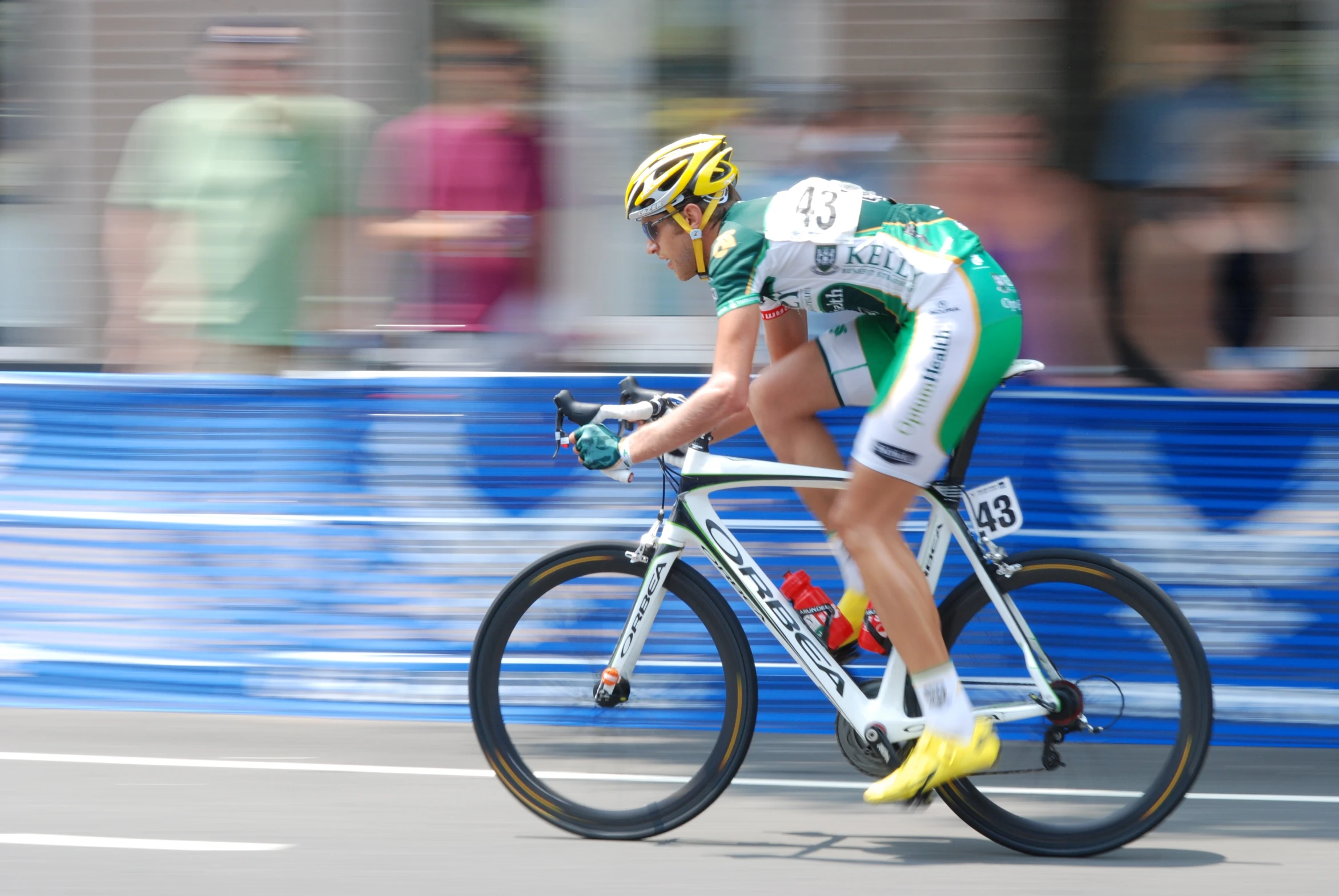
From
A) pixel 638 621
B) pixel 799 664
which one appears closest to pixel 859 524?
pixel 799 664

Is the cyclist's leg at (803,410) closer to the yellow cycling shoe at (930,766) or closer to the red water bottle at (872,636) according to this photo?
the red water bottle at (872,636)

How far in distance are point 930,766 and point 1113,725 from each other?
541mm

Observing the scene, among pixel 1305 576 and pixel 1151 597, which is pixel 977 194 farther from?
pixel 1151 597

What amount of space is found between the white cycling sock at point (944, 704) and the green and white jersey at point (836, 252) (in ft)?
3.20

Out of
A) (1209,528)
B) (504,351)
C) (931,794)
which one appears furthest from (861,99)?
(931,794)

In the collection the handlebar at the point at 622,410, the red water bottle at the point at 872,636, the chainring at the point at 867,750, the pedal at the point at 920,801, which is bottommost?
the pedal at the point at 920,801

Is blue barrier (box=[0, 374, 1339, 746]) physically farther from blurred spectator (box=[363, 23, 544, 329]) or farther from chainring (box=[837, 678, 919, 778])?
chainring (box=[837, 678, 919, 778])

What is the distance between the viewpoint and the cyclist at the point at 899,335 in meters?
4.45

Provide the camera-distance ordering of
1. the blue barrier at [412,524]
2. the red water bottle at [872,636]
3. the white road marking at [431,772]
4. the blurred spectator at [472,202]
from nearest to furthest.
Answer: the red water bottle at [872,636] < the white road marking at [431,772] < the blue barrier at [412,524] < the blurred spectator at [472,202]

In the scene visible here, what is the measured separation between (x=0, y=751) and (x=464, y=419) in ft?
6.52

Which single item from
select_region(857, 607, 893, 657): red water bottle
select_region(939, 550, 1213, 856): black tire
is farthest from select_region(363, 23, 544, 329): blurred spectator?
select_region(939, 550, 1213, 856): black tire

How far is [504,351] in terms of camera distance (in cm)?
664

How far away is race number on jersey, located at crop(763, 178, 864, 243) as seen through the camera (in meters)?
4.47

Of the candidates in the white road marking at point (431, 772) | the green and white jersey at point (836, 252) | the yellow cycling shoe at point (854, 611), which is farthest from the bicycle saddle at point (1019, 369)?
the white road marking at point (431, 772)
